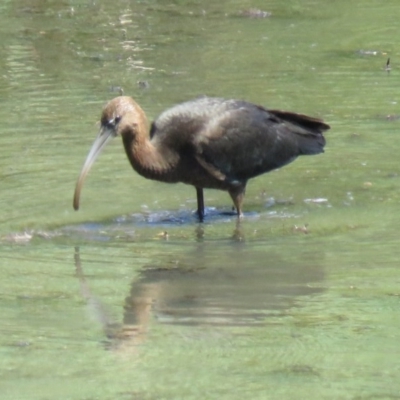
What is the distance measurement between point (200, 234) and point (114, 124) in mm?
923

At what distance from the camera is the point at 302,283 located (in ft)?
23.3

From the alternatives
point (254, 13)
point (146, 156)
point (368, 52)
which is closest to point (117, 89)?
point (368, 52)

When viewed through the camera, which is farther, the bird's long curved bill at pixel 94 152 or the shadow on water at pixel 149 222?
the bird's long curved bill at pixel 94 152

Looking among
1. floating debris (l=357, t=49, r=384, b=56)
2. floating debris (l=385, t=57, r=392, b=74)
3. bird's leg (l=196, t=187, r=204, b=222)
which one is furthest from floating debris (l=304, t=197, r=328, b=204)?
floating debris (l=357, t=49, r=384, b=56)

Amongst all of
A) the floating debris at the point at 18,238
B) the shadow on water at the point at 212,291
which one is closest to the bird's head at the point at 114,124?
the floating debris at the point at 18,238

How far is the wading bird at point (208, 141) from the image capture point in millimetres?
8695

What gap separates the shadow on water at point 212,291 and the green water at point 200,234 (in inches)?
0.7

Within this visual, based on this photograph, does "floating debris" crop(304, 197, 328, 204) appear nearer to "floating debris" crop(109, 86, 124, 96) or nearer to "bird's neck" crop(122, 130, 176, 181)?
"bird's neck" crop(122, 130, 176, 181)

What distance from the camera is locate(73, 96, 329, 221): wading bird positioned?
8.70 metres

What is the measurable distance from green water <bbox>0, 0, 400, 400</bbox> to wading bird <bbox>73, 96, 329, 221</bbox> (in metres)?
0.26

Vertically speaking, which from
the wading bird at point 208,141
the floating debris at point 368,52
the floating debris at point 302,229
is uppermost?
the wading bird at point 208,141

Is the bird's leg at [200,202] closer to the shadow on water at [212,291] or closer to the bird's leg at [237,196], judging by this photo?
the bird's leg at [237,196]

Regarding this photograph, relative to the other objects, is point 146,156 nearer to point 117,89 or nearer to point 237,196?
point 237,196

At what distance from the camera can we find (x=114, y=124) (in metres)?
8.66
